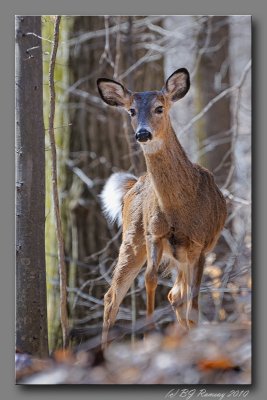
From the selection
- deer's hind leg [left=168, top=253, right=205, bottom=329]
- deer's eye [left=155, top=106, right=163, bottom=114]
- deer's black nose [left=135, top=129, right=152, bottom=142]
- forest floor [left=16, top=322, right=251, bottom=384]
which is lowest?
forest floor [left=16, top=322, right=251, bottom=384]

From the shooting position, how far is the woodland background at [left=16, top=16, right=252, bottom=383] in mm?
7855

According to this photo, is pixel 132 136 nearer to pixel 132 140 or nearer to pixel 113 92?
pixel 132 140

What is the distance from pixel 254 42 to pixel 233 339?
5.72 feet

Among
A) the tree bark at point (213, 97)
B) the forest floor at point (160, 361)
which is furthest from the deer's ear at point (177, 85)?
the tree bark at point (213, 97)

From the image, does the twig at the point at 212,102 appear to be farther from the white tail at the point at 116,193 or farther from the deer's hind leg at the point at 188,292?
the deer's hind leg at the point at 188,292

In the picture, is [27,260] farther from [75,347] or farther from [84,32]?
[84,32]

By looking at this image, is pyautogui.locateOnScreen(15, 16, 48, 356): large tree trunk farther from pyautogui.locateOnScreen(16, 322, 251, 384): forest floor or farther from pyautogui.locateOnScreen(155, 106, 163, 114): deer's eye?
pyautogui.locateOnScreen(155, 106, 163, 114): deer's eye

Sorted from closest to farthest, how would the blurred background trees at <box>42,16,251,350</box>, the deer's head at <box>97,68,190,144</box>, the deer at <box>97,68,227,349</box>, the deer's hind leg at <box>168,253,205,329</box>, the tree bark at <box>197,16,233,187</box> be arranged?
1. the deer's head at <box>97,68,190,144</box>
2. the deer at <box>97,68,227,349</box>
3. the deer's hind leg at <box>168,253,205,329</box>
4. the blurred background trees at <box>42,16,251,350</box>
5. the tree bark at <box>197,16,233,187</box>

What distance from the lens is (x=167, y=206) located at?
673 centimetres

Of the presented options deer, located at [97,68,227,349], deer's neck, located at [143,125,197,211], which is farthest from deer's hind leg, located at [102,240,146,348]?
deer's neck, located at [143,125,197,211]

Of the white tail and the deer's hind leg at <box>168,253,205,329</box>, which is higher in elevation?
the white tail

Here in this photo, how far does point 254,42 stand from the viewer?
6.97 meters

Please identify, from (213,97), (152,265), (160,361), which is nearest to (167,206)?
(152,265)

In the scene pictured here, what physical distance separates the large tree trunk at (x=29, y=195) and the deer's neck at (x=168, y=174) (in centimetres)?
68
